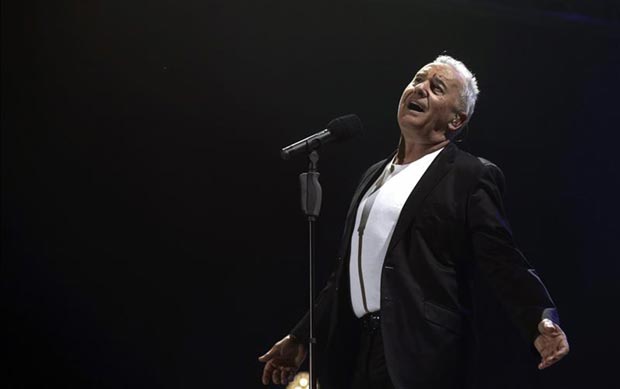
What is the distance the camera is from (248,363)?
3.78 meters

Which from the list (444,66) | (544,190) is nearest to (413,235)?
(444,66)

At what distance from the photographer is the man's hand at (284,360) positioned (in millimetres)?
2193

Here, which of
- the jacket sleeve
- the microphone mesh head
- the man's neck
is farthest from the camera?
the man's neck

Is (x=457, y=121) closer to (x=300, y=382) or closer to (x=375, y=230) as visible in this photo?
(x=375, y=230)

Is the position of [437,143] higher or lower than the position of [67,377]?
higher

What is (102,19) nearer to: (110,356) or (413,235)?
(110,356)

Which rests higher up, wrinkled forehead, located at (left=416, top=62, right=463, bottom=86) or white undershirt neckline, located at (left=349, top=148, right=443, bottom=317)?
wrinkled forehead, located at (left=416, top=62, right=463, bottom=86)

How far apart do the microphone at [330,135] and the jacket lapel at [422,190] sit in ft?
0.81

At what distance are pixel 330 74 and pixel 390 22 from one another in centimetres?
42

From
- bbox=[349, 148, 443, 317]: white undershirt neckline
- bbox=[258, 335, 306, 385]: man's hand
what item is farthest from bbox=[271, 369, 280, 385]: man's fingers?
Answer: bbox=[349, 148, 443, 317]: white undershirt neckline

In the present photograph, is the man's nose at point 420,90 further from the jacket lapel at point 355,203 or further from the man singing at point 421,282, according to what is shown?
the jacket lapel at point 355,203

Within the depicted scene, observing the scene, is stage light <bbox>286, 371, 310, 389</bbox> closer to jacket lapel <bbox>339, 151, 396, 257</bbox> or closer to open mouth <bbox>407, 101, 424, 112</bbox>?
jacket lapel <bbox>339, 151, 396, 257</bbox>

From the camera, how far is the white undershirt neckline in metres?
1.99

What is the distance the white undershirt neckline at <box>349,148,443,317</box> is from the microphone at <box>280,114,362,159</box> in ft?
0.66
